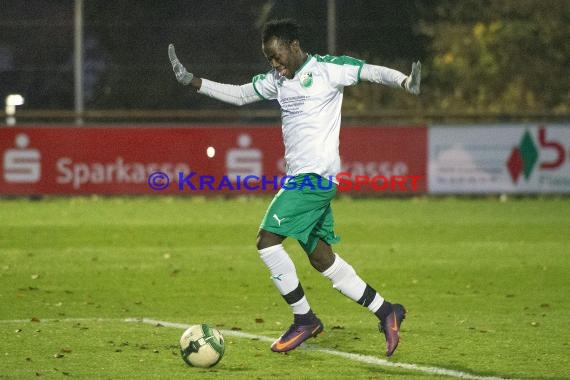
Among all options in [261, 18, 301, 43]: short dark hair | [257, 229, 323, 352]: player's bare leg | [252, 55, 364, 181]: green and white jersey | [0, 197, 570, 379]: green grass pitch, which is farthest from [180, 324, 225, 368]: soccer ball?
[261, 18, 301, 43]: short dark hair

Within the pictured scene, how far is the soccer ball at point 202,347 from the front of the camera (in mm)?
8344

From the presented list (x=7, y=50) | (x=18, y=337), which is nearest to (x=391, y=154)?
(x=7, y=50)

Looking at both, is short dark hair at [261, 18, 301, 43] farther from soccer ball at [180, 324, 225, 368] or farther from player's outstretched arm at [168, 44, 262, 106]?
soccer ball at [180, 324, 225, 368]

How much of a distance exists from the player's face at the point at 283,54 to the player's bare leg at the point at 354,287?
4.16ft

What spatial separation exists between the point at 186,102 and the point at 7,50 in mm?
4738

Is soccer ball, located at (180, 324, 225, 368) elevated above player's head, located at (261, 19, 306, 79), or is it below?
below

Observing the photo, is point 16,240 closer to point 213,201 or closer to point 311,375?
point 213,201

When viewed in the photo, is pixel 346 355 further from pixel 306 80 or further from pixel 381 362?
pixel 306 80

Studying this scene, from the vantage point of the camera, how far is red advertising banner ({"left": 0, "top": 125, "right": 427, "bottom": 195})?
23750 millimetres

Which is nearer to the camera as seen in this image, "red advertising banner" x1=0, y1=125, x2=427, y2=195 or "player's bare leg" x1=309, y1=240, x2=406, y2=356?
"player's bare leg" x1=309, y1=240, x2=406, y2=356

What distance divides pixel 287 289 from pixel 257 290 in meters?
3.70
